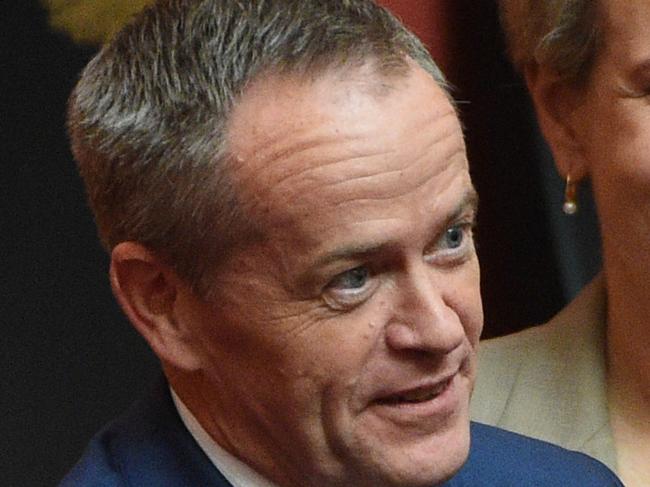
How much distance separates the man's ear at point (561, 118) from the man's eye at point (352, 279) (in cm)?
51

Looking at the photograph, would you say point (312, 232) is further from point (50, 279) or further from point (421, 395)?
point (50, 279)

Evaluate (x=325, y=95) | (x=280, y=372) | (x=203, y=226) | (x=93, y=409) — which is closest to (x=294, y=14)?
(x=325, y=95)

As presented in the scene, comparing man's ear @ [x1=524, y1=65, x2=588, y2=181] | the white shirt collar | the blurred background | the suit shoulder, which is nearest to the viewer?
the white shirt collar

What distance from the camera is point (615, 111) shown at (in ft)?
5.26

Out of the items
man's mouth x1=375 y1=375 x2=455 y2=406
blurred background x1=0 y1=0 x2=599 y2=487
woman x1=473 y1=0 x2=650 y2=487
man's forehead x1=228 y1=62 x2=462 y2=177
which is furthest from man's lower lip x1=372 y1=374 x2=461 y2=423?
blurred background x1=0 y1=0 x2=599 y2=487

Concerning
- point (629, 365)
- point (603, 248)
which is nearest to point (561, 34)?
point (603, 248)

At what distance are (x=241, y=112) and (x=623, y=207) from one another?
1.83ft

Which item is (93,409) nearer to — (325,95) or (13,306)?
(13,306)

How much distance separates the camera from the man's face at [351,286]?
122 centimetres

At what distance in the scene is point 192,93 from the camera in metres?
1.23

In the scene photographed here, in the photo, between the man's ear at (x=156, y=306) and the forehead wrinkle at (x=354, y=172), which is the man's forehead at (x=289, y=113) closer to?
the forehead wrinkle at (x=354, y=172)

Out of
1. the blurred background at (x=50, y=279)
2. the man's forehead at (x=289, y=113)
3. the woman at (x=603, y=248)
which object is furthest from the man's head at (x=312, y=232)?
the blurred background at (x=50, y=279)

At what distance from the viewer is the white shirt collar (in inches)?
53.4

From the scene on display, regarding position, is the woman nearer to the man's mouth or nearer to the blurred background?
the blurred background
